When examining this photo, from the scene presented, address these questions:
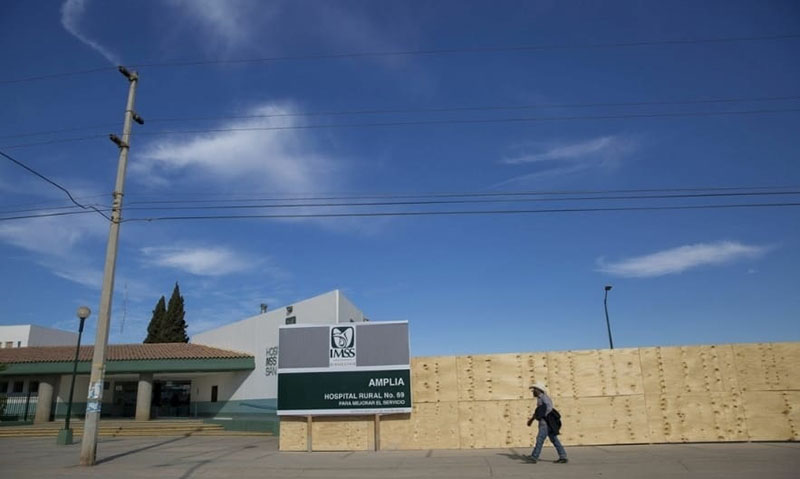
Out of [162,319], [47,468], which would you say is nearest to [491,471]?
[47,468]

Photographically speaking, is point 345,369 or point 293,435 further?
point 345,369

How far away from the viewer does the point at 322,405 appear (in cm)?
1558

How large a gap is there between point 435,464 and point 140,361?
23618 mm

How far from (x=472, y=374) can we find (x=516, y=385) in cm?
130

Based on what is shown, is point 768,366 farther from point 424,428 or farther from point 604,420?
point 424,428

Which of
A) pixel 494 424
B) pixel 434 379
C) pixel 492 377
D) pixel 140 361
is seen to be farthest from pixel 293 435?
pixel 140 361

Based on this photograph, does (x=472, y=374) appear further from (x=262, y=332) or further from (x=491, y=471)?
(x=262, y=332)

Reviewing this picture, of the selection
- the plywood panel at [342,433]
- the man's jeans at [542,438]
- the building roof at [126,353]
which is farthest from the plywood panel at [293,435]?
the building roof at [126,353]

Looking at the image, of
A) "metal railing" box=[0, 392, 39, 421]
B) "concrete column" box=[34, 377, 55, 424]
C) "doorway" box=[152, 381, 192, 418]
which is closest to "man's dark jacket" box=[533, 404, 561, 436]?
"doorway" box=[152, 381, 192, 418]

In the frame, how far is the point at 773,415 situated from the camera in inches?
578

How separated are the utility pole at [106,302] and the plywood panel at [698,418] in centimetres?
1482

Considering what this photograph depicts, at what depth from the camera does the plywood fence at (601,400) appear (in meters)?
14.8

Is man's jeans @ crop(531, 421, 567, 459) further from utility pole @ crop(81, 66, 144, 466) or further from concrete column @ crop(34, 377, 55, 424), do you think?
concrete column @ crop(34, 377, 55, 424)

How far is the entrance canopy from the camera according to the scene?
96.2ft
